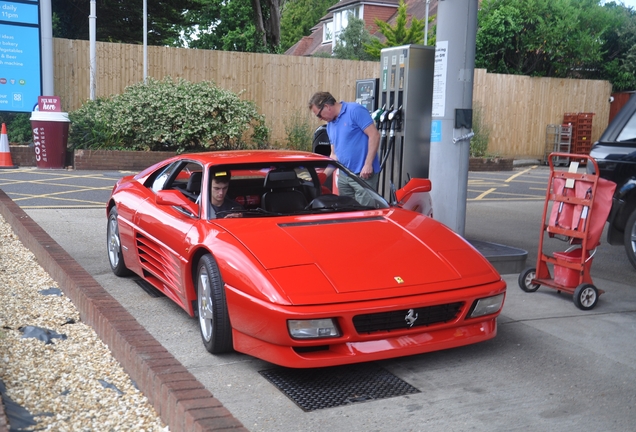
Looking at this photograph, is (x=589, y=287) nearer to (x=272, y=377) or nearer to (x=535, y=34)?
(x=272, y=377)

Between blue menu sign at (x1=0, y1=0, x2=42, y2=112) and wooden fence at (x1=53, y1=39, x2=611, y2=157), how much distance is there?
537 millimetres

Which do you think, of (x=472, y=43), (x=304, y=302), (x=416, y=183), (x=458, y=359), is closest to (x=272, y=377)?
(x=304, y=302)

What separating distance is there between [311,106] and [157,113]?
942 centimetres

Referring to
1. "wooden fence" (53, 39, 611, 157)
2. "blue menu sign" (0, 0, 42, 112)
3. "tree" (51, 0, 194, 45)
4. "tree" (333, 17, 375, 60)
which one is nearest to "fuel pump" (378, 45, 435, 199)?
"wooden fence" (53, 39, 611, 157)

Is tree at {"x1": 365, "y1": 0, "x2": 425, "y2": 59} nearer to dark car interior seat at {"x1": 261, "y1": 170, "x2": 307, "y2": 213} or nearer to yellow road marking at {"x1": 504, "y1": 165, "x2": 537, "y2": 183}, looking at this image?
yellow road marking at {"x1": 504, "y1": 165, "x2": 537, "y2": 183}

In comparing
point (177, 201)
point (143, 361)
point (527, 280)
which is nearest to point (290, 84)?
point (527, 280)

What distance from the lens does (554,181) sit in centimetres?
618

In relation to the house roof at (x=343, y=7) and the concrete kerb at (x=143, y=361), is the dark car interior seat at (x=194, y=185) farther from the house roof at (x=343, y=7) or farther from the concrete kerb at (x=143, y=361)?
the house roof at (x=343, y=7)

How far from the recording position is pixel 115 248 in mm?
6723

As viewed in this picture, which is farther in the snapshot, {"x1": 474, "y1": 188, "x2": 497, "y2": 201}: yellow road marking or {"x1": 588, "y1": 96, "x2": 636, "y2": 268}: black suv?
{"x1": 474, "y1": 188, "x2": 497, "y2": 201}: yellow road marking

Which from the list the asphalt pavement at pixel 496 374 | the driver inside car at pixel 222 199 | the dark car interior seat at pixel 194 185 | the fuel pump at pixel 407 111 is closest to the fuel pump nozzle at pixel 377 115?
the fuel pump at pixel 407 111

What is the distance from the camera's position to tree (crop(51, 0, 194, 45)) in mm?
24156

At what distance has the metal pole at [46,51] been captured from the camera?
672 inches

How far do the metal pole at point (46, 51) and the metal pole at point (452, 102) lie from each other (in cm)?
1250
